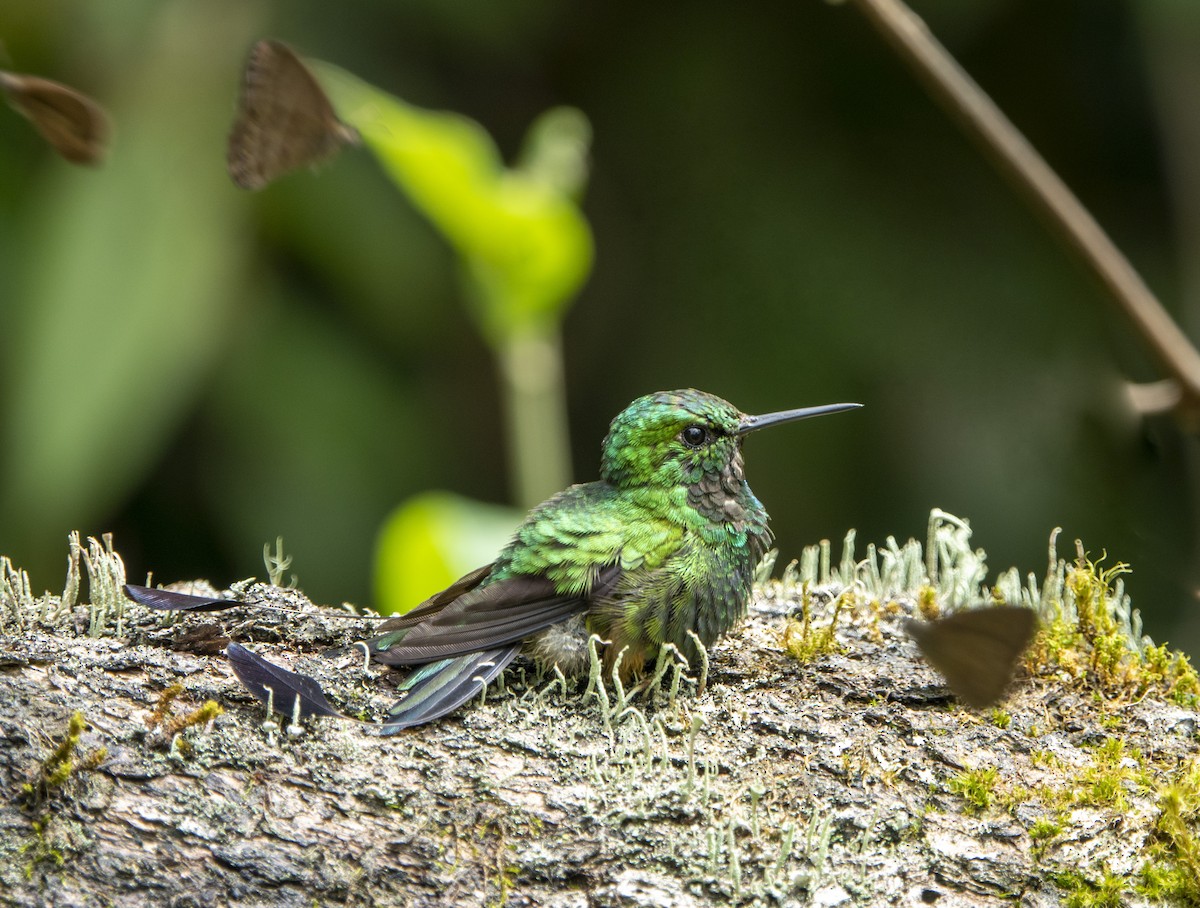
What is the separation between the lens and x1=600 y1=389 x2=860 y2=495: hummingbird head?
2.76 metres

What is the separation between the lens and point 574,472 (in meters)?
5.53

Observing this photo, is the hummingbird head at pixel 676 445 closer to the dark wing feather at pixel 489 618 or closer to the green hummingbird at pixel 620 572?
the green hummingbird at pixel 620 572

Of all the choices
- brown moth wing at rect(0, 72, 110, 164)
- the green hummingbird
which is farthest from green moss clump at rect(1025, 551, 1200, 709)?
brown moth wing at rect(0, 72, 110, 164)

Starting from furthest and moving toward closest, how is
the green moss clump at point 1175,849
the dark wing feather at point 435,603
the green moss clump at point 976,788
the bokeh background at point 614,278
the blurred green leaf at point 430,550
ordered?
the bokeh background at point 614,278
the blurred green leaf at point 430,550
the dark wing feather at point 435,603
the green moss clump at point 976,788
the green moss clump at point 1175,849

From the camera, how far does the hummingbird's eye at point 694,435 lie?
110 inches

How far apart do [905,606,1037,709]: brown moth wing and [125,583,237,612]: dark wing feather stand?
4.45 ft

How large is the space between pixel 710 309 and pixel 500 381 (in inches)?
41.5

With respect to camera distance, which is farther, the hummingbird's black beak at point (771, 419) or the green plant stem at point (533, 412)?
the green plant stem at point (533, 412)

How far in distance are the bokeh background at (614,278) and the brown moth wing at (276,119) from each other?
2.30 meters

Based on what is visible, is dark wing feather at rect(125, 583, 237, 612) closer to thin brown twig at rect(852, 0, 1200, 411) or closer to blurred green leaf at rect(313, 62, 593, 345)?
blurred green leaf at rect(313, 62, 593, 345)

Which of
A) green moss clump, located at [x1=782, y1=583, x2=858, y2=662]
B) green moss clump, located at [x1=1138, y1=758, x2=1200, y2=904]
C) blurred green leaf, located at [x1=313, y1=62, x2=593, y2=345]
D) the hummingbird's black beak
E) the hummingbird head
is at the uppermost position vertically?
blurred green leaf, located at [x1=313, y1=62, x2=593, y2=345]

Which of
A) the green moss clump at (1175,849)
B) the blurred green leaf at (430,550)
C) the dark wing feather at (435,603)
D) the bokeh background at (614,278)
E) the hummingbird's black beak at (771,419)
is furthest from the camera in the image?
the bokeh background at (614,278)

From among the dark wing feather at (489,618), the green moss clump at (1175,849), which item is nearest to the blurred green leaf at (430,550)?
the dark wing feather at (489,618)

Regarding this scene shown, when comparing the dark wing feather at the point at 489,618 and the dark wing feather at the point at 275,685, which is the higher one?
the dark wing feather at the point at 489,618
